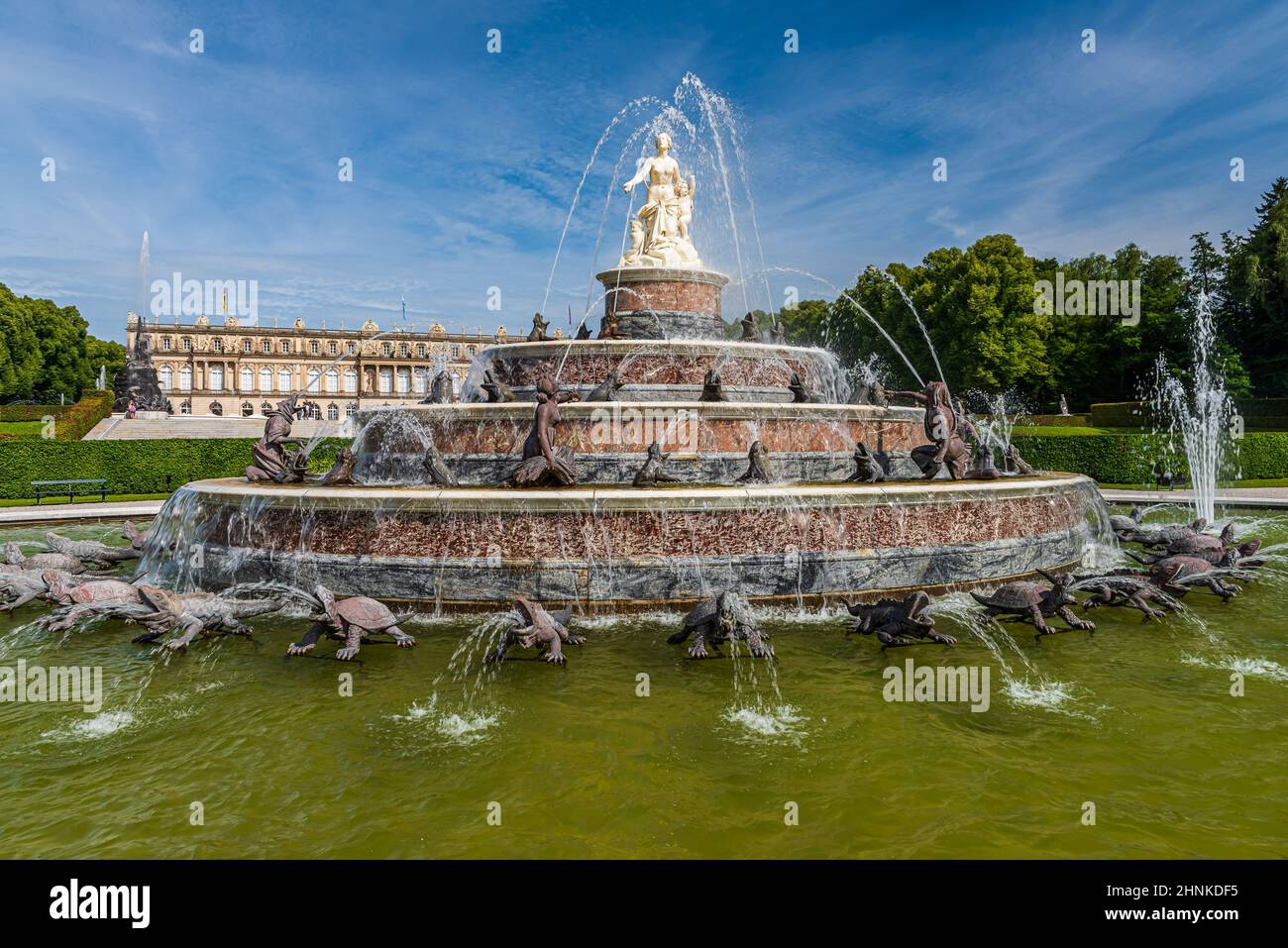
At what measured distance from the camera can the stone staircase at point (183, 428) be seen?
50.1 m

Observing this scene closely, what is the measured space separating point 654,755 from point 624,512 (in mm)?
4597

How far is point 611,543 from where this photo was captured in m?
10.4

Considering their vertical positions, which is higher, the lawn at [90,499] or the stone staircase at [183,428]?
the stone staircase at [183,428]

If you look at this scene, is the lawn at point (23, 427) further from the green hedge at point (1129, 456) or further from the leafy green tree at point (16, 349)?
the green hedge at point (1129, 456)

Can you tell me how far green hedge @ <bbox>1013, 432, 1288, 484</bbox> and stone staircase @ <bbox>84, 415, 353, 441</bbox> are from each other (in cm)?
3791

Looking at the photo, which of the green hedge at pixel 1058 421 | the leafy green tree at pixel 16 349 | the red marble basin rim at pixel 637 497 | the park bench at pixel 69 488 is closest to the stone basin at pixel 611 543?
the red marble basin rim at pixel 637 497

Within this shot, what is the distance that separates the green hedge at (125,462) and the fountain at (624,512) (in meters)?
15.9

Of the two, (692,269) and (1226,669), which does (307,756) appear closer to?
(1226,669)

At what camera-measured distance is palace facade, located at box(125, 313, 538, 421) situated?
12756cm

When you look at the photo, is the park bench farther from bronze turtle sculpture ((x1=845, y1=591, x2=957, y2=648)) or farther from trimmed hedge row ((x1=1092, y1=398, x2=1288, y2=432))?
trimmed hedge row ((x1=1092, y1=398, x2=1288, y2=432))

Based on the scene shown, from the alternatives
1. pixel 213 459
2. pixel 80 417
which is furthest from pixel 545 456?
pixel 80 417

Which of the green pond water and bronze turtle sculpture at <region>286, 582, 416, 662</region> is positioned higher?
bronze turtle sculpture at <region>286, 582, 416, 662</region>

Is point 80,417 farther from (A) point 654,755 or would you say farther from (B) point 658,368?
(A) point 654,755

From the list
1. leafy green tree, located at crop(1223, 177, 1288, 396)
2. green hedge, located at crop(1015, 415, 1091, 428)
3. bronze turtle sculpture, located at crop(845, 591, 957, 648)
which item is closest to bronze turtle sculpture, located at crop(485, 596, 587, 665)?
bronze turtle sculpture, located at crop(845, 591, 957, 648)
